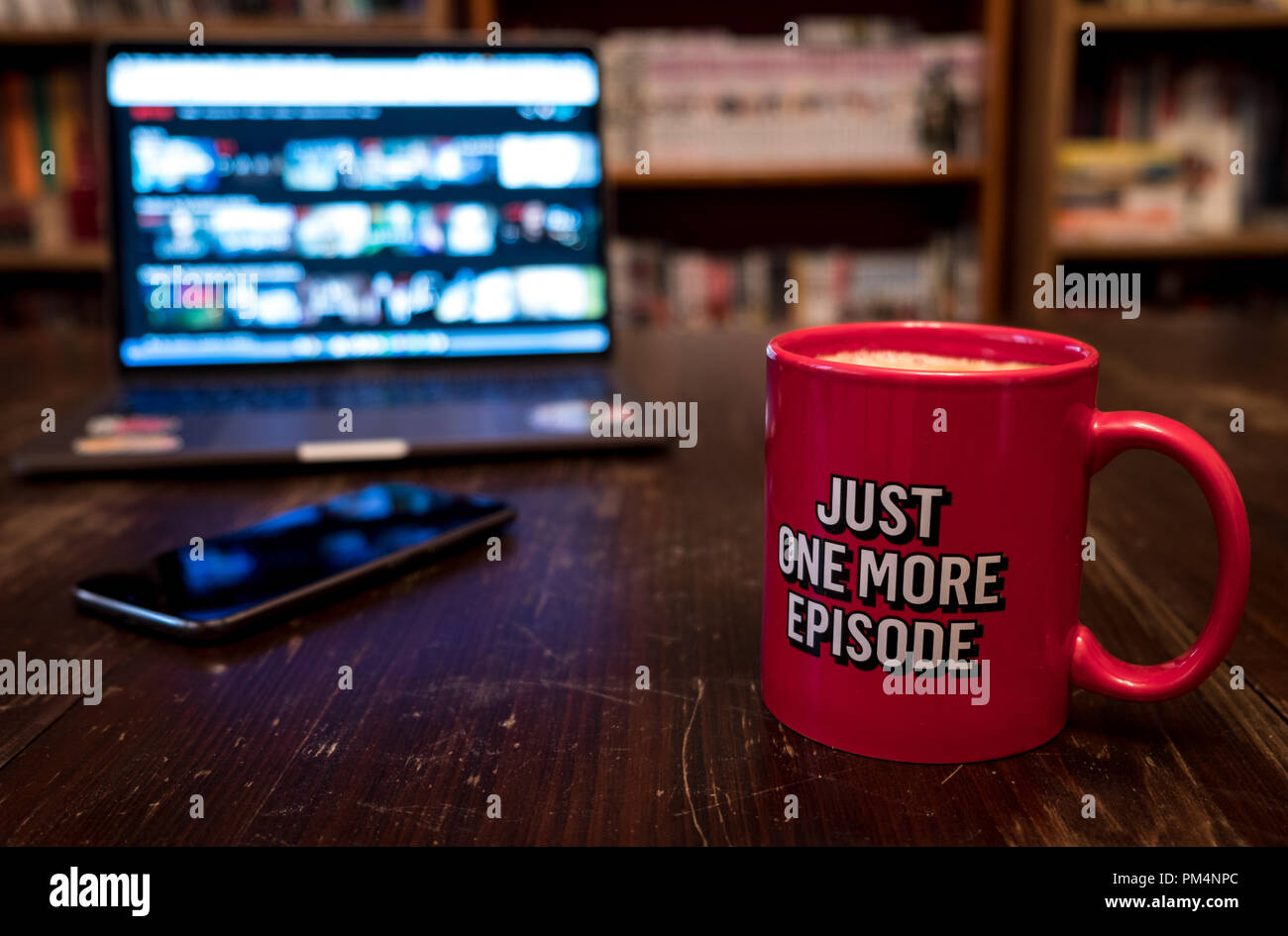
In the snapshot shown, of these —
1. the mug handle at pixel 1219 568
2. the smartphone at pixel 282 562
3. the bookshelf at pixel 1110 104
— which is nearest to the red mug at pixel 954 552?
the mug handle at pixel 1219 568

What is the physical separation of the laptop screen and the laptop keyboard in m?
0.03

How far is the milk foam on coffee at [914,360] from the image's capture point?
0.40 meters

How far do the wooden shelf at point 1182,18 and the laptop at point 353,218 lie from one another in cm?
152

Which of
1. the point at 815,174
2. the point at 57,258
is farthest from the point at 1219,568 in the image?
the point at 57,258

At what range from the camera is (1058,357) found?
0.39 meters

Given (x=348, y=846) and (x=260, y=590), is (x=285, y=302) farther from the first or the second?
(x=348, y=846)

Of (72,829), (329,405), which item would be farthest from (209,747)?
(329,405)

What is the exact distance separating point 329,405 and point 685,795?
1.93ft

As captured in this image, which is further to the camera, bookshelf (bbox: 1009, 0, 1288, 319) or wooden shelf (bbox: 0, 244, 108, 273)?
wooden shelf (bbox: 0, 244, 108, 273)

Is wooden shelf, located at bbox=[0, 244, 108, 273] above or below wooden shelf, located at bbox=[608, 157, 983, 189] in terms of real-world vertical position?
below

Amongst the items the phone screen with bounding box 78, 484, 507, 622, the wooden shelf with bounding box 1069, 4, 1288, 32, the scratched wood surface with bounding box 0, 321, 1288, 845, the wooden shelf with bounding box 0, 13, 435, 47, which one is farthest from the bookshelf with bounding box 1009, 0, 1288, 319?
the phone screen with bounding box 78, 484, 507, 622

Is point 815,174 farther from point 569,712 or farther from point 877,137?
point 569,712

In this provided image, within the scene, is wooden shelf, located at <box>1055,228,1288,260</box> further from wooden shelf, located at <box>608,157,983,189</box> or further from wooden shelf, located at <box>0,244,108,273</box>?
wooden shelf, located at <box>0,244,108,273</box>

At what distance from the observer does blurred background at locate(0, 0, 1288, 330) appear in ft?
6.88
